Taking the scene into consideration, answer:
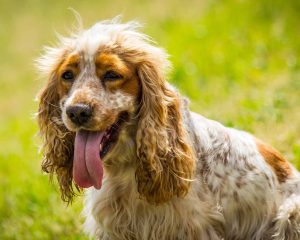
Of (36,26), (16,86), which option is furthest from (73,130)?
(36,26)

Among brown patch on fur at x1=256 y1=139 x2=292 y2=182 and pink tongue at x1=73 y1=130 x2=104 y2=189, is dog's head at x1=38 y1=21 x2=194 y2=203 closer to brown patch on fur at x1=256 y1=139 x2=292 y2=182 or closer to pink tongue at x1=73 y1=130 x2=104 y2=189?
pink tongue at x1=73 y1=130 x2=104 y2=189

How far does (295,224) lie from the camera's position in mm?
5828

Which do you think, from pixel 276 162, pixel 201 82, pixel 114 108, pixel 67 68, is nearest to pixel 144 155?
pixel 114 108

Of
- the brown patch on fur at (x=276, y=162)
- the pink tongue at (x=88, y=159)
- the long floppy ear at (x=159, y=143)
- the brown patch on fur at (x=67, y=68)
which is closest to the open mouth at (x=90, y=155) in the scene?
the pink tongue at (x=88, y=159)

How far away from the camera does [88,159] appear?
16.7 feet

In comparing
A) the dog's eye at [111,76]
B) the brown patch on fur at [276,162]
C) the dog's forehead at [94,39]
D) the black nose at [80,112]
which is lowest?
the black nose at [80,112]

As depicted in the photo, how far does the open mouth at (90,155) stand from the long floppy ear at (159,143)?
268mm

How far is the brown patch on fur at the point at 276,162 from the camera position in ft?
19.9

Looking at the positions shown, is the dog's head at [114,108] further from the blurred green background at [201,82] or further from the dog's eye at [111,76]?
the blurred green background at [201,82]

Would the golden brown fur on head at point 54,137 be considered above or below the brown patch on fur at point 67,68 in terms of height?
below

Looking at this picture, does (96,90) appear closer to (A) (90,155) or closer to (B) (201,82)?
(A) (90,155)

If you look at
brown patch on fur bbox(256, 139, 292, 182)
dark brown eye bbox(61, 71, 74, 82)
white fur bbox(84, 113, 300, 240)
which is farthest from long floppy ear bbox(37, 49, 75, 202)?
brown patch on fur bbox(256, 139, 292, 182)

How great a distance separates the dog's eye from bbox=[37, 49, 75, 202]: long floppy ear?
1.63 ft

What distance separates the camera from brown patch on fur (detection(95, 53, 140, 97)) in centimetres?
517
